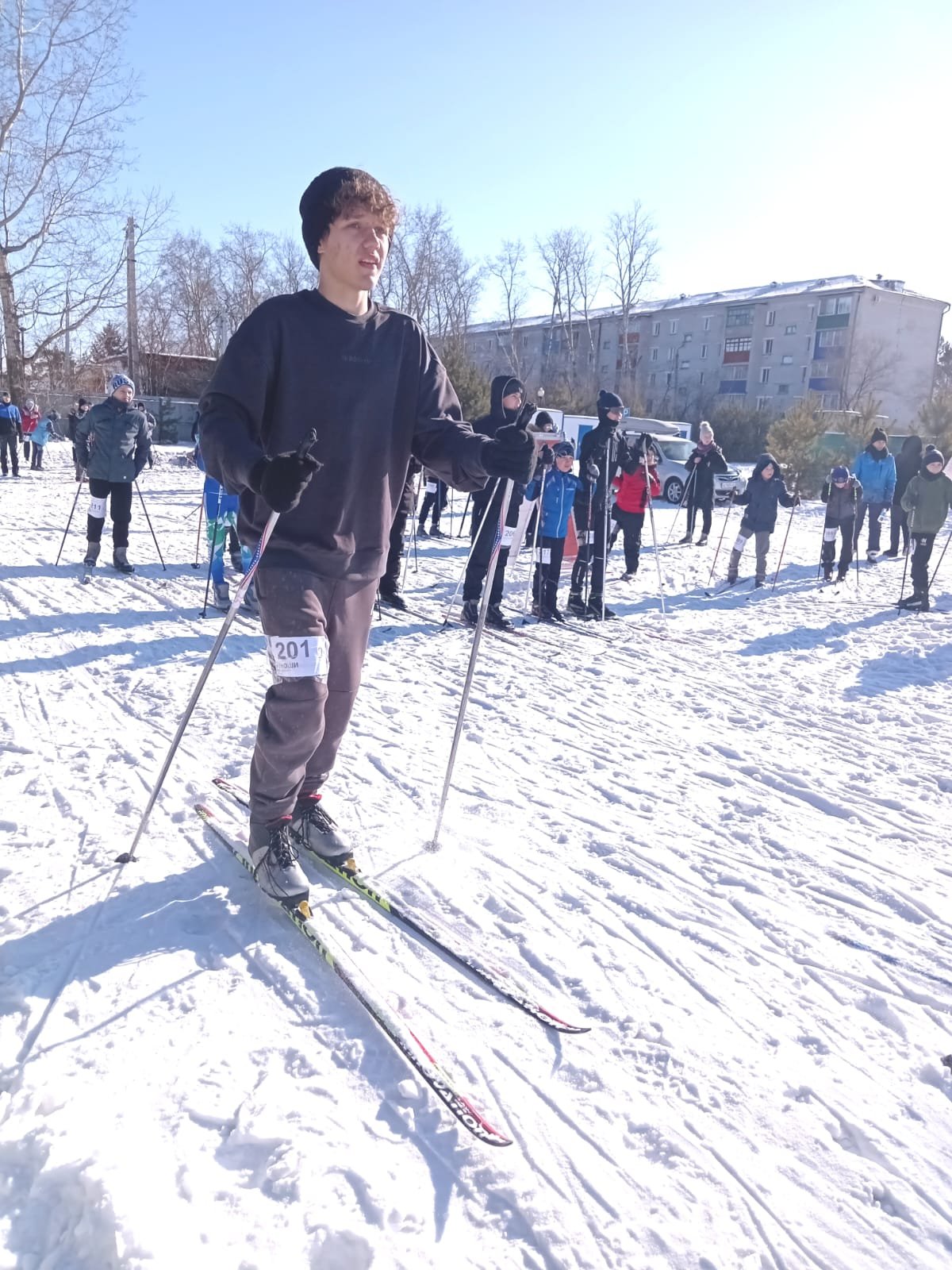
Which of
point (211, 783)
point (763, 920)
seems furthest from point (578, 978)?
point (211, 783)

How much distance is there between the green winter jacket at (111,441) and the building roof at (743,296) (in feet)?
164

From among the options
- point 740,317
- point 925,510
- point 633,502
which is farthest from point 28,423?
point 740,317

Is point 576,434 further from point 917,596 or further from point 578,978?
point 578,978

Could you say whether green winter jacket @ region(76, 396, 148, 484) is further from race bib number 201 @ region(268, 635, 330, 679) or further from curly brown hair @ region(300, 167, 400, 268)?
race bib number 201 @ region(268, 635, 330, 679)

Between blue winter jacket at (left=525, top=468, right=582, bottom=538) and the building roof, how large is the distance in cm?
5001

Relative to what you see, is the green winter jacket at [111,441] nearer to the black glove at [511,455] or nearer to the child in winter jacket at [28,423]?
the black glove at [511,455]

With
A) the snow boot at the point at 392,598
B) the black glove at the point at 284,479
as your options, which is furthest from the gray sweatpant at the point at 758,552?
the black glove at the point at 284,479

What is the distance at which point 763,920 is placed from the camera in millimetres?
3090

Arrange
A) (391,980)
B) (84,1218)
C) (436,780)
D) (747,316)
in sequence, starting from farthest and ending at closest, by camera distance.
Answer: (747,316)
(436,780)
(391,980)
(84,1218)

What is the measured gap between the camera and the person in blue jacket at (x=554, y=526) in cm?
852

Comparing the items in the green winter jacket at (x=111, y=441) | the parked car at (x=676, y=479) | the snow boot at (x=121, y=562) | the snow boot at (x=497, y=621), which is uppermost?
the green winter jacket at (x=111, y=441)

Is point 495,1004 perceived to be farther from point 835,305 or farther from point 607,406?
point 835,305

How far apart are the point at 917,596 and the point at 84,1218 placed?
421 inches

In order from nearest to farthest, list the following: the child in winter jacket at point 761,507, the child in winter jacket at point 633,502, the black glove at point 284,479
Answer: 1. the black glove at point 284,479
2. the child in winter jacket at point 633,502
3. the child in winter jacket at point 761,507
